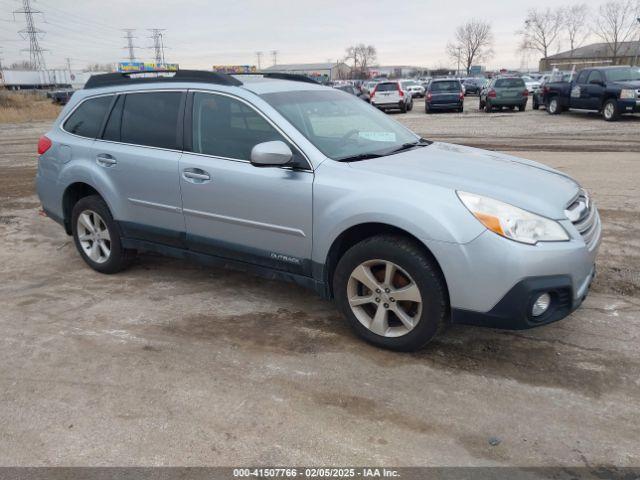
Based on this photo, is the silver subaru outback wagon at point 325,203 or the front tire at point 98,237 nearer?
the silver subaru outback wagon at point 325,203

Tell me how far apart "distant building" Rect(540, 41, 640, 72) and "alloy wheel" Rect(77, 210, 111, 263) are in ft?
240

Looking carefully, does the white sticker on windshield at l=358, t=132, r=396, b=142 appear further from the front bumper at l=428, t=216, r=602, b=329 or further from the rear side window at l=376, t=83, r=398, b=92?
the rear side window at l=376, t=83, r=398, b=92

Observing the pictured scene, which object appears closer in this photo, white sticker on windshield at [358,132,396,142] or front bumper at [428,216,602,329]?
front bumper at [428,216,602,329]

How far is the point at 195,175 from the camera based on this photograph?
427cm

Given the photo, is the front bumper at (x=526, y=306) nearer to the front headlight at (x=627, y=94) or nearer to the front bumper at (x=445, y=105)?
the front headlight at (x=627, y=94)

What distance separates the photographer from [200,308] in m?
4.49

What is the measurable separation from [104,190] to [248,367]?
94.4 inches

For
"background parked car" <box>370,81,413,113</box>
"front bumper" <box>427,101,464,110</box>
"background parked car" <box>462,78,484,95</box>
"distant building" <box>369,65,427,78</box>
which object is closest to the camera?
"front bumper" <box>427,101,464,110</box>

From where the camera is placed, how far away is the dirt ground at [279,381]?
9.00ft

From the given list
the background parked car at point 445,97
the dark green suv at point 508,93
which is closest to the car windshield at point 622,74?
the dark green suv at point 508,93

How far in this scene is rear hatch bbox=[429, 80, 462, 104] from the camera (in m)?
26.2

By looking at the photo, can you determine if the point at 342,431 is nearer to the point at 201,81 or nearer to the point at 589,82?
the point at 201,81

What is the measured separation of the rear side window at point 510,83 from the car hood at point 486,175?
22131 millimetres

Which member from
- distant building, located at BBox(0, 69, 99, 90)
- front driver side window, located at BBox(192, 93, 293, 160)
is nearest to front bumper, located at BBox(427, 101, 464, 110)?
front driver side window, located at BBox(192, 93, 293, 160)
